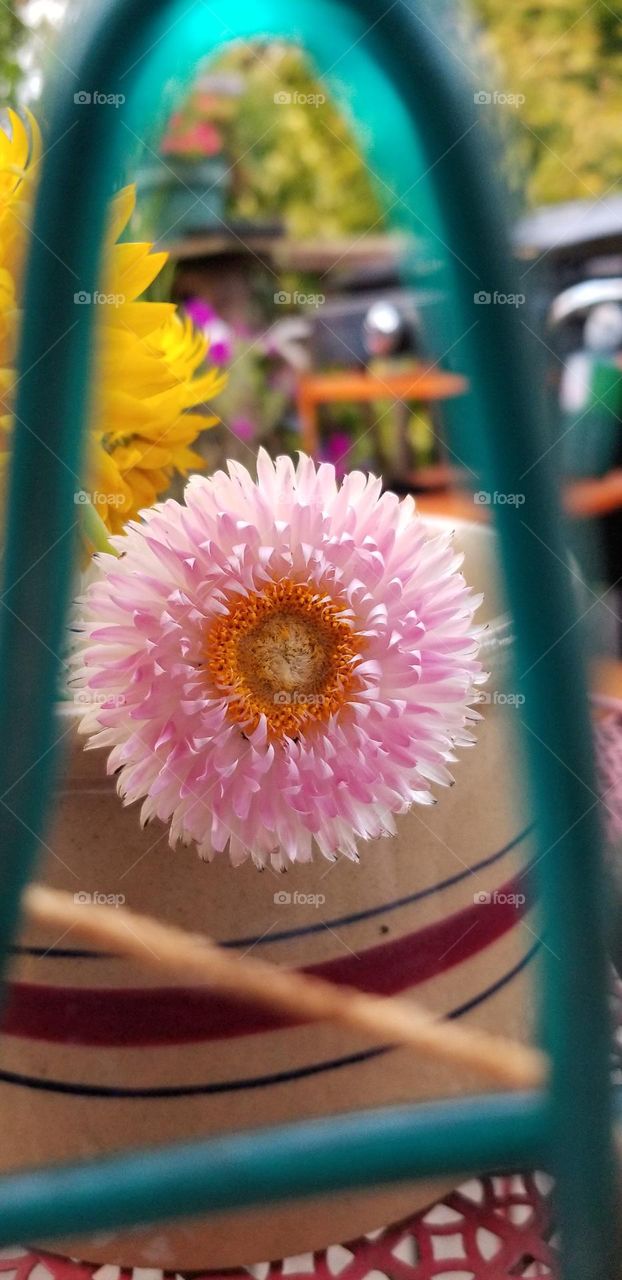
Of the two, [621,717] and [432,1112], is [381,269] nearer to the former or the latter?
[621,717]

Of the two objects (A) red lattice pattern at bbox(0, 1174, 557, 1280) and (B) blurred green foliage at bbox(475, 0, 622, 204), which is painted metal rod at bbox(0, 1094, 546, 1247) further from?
(B) blurred green foliage at bbox(475, 0, 622, 204)

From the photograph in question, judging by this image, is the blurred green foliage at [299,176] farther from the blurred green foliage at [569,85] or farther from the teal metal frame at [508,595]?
the teal metal frame at [508,595]

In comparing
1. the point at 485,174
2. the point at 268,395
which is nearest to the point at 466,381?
the point at 485,174

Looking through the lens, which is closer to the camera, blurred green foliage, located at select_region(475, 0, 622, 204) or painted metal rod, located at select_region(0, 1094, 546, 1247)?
painted metal rod, located at select_region(0, 1094, 546, 1247)

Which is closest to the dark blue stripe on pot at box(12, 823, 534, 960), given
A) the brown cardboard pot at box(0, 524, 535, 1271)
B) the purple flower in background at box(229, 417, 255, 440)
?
the brown cardboard pot at box(0, 524, 535, 1271)

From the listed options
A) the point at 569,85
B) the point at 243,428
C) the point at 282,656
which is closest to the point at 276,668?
the point at 282,656

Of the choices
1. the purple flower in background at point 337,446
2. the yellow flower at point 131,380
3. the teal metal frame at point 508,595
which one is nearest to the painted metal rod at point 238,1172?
the teal metal frame at point 508,595
